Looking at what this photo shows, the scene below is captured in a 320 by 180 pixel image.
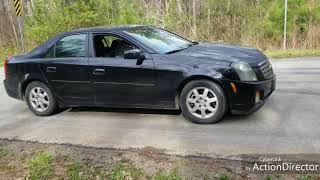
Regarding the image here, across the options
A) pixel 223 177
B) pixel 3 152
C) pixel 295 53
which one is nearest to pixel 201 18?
pixel 295 53

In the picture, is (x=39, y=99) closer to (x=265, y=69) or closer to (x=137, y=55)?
(x=137, y=55)

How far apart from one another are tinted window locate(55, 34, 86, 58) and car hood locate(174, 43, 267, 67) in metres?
1.69

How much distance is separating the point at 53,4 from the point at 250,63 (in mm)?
16105

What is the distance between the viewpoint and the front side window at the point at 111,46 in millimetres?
7070

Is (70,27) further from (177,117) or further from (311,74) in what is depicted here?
(177,117)

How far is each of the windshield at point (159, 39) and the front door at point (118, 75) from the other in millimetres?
233

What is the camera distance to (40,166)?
17.4ft

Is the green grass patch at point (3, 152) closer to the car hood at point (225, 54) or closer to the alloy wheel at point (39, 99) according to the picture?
the alloy wheel at point (39, 99)

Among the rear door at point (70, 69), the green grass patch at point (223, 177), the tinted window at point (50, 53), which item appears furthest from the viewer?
the tinted window at point (50, 53)

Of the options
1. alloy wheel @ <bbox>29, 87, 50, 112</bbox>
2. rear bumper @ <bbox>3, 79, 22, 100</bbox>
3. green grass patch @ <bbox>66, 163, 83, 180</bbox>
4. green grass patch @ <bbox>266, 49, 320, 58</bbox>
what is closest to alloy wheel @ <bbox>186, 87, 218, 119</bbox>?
green grass patch @ <bbox>66, 163, 83, 180</bbox>

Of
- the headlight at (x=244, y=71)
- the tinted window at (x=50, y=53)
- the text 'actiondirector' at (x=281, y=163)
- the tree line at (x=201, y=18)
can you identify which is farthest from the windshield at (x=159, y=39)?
the tree line at (x=201, y=18)

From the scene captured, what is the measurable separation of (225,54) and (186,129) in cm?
129

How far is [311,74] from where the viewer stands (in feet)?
32.2

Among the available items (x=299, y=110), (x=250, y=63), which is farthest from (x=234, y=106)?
(x=299, y=110)
